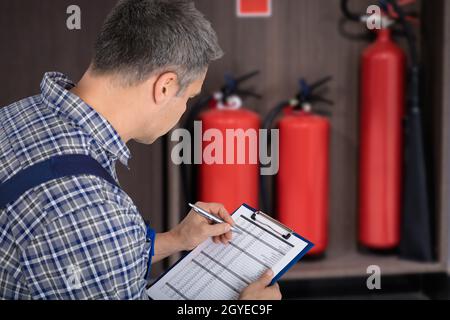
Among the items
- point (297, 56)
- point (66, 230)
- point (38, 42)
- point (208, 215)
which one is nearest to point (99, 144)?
point (66, 230)

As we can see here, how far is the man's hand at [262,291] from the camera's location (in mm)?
1009

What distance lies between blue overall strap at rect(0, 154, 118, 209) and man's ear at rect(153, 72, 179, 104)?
7.2 inches

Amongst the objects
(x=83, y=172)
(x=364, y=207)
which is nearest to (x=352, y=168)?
(x=364, y=207)

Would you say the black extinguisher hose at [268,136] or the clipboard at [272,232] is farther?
the black extinguisher hose at [268,136]

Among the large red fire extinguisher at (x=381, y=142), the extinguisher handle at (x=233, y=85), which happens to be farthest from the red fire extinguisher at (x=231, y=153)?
the large red fire extinguisher at (x=381, y=142)

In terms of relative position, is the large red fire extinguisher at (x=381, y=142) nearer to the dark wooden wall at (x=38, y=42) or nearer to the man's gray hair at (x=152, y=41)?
the dark wooden wall at (x=38, y=42)

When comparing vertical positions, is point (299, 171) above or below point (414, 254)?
above

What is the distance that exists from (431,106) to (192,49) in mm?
1276

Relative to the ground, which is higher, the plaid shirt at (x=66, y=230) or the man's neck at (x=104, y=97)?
the man's neck at (x=104, y=97)

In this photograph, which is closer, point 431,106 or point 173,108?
point 173,108

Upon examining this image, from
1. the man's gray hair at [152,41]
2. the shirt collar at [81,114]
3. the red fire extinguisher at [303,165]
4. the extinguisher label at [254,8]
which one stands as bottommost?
the red fire extinguisher at [303,165]
